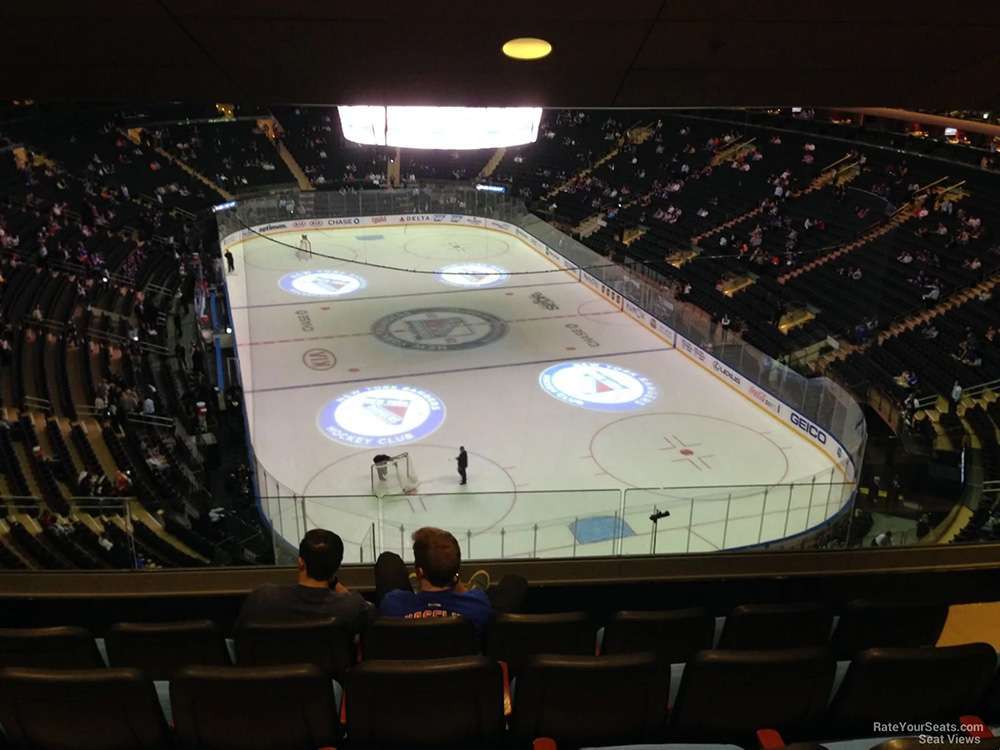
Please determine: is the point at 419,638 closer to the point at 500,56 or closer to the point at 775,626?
the point at 775,626

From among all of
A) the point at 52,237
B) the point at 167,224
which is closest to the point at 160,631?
the point at 52,237

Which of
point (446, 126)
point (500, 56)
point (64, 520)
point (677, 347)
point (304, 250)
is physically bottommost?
point (677, 347)

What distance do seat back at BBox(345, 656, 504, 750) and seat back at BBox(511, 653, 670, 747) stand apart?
0.09m

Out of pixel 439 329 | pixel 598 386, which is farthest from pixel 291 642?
pixel 439 329

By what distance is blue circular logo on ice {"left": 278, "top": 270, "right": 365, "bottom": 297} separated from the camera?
2033cm

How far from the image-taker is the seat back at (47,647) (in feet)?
7.21

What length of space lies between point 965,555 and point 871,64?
2.06 m

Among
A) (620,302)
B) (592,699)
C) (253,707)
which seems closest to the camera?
(253,707)

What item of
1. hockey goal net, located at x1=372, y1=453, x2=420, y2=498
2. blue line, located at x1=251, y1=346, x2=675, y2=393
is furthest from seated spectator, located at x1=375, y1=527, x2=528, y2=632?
blue line, located at x1=251, y1=346, x2=675, y2=393

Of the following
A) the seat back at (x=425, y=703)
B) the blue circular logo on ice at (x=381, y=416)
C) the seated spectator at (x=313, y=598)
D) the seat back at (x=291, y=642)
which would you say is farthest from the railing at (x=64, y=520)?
the blue circular logo on ice at (x=381, y=416)

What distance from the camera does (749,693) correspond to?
2.05 meters

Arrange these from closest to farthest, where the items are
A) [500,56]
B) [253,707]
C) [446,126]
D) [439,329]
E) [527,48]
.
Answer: [253,707] < [527,48] < [500,56] < [446,126] < [439,329]

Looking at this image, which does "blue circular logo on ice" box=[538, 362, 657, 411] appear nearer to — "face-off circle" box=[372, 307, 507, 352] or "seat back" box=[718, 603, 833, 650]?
"face-off circle" box=[372, 307, 507, 352]

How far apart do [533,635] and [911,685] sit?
3.48ft
